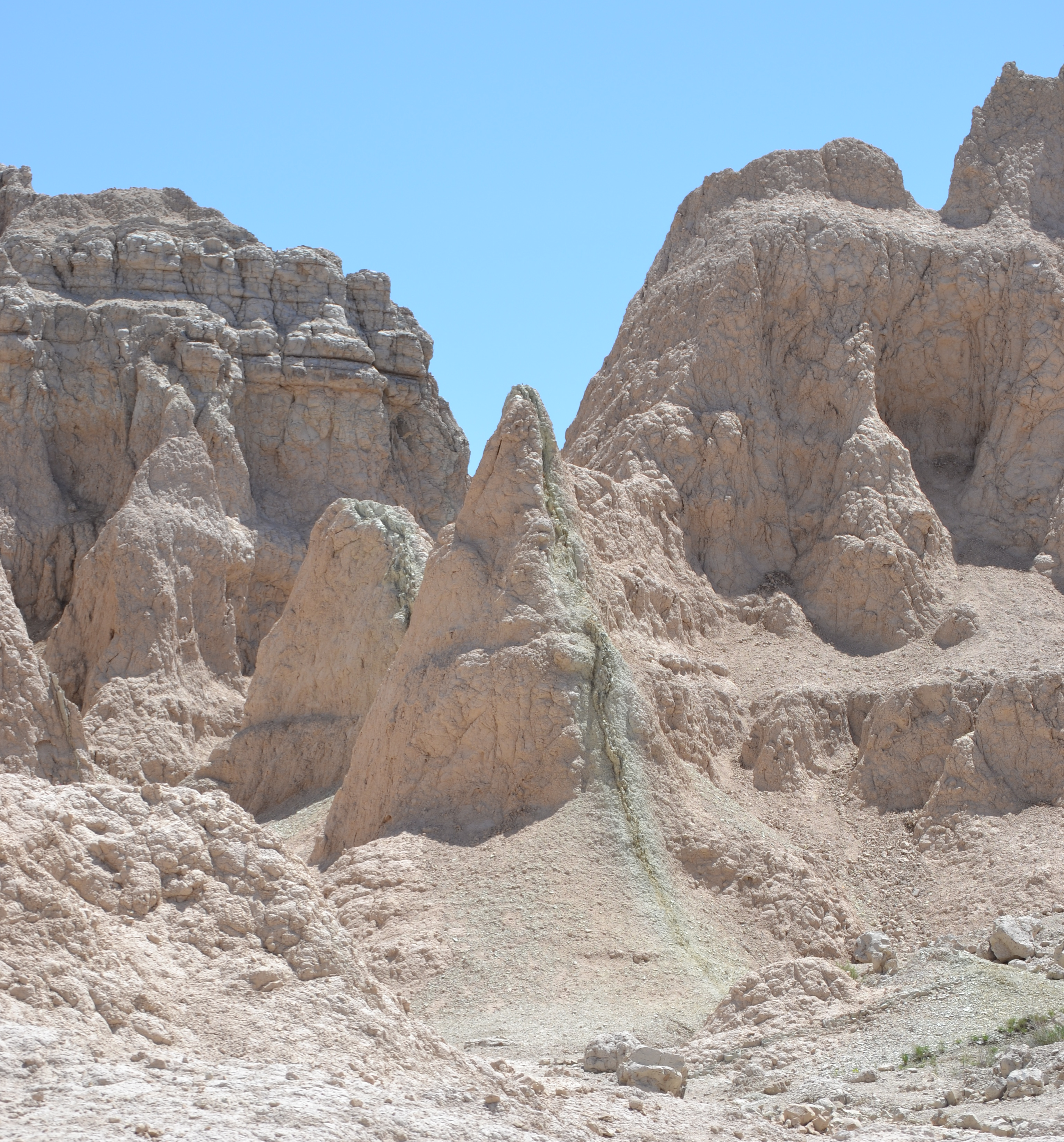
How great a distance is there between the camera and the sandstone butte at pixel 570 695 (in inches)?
402

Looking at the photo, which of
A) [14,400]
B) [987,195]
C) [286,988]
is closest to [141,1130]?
[286,988]

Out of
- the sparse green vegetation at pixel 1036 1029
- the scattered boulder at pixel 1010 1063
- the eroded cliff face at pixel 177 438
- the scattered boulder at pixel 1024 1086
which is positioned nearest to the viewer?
the scattered boulder at pixel 1024 1086

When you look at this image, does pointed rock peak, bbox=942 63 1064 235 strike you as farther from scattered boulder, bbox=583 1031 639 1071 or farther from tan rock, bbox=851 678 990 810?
scattered boulder, bbox=583 1031 639 1071

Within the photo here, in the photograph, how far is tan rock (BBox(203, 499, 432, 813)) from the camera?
23688 millimetres

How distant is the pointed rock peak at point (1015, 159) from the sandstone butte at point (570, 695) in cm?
7

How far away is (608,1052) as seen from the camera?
12508 millimetres

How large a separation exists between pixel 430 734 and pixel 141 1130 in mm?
11476

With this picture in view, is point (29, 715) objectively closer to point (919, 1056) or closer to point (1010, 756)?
point (919, 1056)

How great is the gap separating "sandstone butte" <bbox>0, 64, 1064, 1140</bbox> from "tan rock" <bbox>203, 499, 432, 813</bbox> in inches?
2.4

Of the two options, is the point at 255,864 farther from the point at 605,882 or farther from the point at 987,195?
the point at 987,195

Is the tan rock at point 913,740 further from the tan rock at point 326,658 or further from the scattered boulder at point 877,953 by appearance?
the tan rock at point 326,658

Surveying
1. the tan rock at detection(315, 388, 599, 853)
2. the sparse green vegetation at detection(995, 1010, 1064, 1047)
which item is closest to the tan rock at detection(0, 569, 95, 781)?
the tan rock at detection(315, 388, 599, 853)

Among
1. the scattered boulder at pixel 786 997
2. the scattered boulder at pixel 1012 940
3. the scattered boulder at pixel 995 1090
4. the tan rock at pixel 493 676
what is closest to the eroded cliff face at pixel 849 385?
the tan rock at pixel 493 676

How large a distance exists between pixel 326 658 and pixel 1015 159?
13.8 meters
